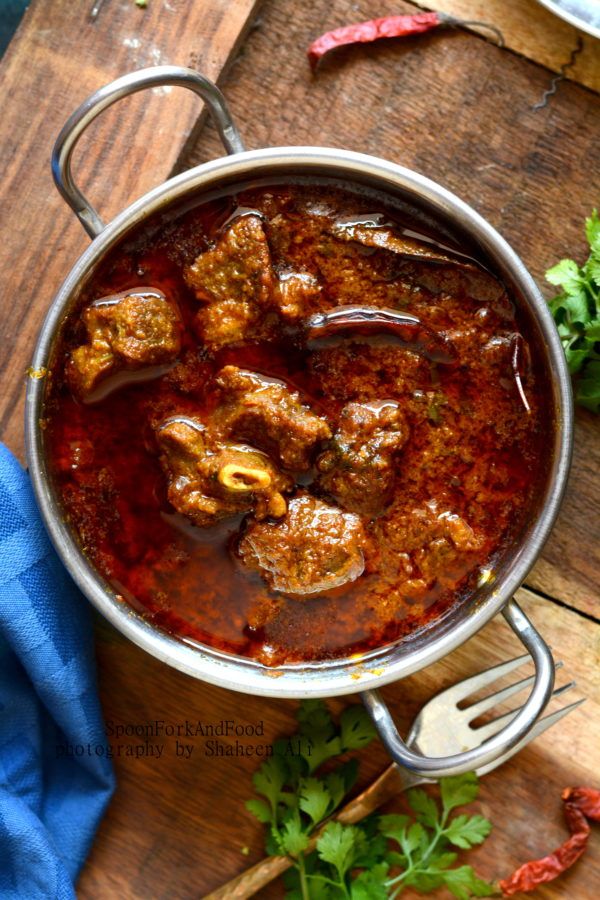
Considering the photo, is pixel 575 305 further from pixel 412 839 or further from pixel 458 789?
pixel 412 839

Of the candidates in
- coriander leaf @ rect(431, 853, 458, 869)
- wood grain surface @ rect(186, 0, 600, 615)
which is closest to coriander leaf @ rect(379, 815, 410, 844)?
coriander leaf @ rect(431, 853, 458, 869)

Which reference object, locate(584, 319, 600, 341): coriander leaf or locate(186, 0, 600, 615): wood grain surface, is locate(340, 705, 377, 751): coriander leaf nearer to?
locate(186, 0, 600, 615): wood grain surface

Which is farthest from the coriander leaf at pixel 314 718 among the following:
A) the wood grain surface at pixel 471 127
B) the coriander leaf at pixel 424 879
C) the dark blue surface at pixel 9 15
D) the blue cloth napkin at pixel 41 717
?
the dark blue surface at pixel 9 15

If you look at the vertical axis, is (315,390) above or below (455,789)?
above

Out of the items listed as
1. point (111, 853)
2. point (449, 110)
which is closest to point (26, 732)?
point (111, 853)

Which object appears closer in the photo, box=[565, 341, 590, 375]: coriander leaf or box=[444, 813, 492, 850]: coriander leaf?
box=[565, 341, 590, 375]: coriander leaf

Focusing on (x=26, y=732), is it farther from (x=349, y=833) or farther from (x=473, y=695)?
(x=473, y=695)
